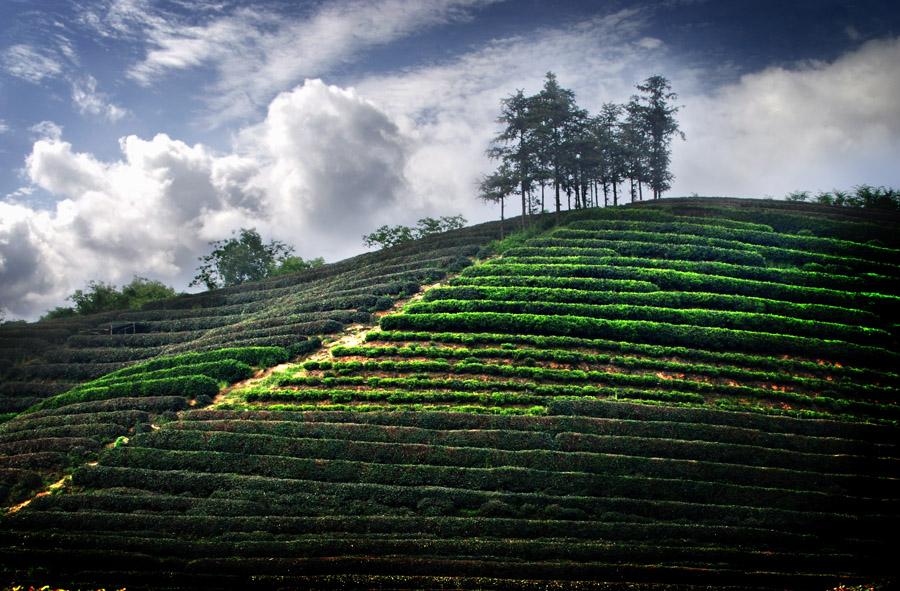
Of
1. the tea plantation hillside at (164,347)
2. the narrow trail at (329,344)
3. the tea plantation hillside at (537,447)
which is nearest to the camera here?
the tea plantation hillside at (537,447)

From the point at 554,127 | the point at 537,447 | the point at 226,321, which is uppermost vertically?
the point at 554,127

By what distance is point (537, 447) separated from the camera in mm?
26828

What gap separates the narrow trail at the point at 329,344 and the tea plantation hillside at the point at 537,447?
45cm

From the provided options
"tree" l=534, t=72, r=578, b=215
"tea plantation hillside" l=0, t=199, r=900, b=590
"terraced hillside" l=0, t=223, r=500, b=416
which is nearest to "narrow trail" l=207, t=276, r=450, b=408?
"tea plantation hillside" l=0, t=199, r=900, b=590

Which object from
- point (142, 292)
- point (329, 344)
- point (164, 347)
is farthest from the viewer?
point (142, 292)

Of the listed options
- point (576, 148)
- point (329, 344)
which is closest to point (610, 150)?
point (576, 148)

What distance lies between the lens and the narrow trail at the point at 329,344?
112ft

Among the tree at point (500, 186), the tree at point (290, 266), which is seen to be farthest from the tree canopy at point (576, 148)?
the tree at point (290, 266)

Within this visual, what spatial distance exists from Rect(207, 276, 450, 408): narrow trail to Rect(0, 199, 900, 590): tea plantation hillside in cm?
45

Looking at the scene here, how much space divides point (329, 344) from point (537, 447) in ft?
54.1

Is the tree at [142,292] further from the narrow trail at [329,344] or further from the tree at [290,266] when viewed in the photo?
the narrow trail at [329,344]

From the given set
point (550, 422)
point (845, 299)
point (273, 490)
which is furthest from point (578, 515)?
point (845, 299)

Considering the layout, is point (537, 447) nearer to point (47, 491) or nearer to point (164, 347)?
point (47, 491)

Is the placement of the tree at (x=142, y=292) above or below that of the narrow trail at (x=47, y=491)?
above
